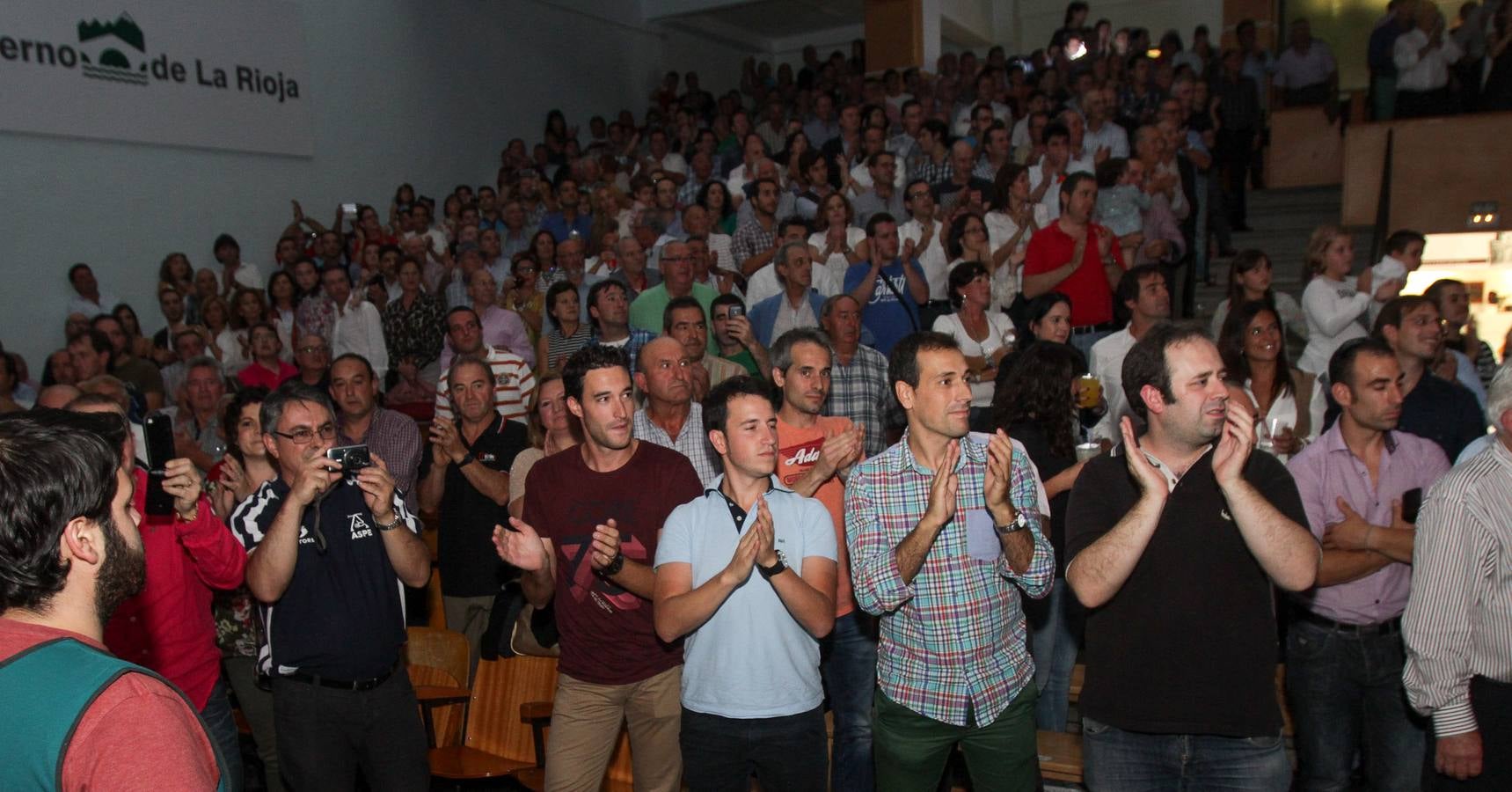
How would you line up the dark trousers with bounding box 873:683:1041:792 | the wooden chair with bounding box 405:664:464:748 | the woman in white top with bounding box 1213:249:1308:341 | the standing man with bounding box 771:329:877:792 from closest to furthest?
1. the dark trousers with bounding box 873:683:1041:792
2. the standing man with bounding box 771:329:877:792
3. the wooden chair with bounding box 405:664:464:748
4. the woman in white top with bounding box 1213:249:1308:341

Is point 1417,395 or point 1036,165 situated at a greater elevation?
point 1036,165

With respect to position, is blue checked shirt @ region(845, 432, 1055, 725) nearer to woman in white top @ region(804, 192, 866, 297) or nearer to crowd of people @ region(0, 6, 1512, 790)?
crowd of people @ region(0, 6, 1512, 790)

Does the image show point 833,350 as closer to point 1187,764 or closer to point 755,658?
point 755,658

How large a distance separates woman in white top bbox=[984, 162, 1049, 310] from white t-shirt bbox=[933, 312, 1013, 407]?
1.17 meters

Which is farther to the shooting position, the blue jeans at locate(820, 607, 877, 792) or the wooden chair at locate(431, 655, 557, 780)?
the wooden chair at locate(431, 655, 557, 780)

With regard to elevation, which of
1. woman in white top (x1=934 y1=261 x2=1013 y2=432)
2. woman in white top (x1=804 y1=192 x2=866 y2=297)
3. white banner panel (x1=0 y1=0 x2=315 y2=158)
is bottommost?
woman in white top (x1=934 y1=261 x2=1013 y2=432)

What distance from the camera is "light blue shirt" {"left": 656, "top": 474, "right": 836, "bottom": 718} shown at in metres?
2.77

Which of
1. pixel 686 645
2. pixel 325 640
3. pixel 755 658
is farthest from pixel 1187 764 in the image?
pixel 325 640

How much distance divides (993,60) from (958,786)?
9086 millimetres

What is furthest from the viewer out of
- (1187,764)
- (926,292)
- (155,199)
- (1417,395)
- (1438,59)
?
(155,199)

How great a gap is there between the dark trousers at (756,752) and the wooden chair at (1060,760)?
102 cm

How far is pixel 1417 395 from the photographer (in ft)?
13.0

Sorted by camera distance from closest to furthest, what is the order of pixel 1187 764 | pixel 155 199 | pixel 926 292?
1. pixel 1187 764
2. pixel 926 292
3. pixel 155 199

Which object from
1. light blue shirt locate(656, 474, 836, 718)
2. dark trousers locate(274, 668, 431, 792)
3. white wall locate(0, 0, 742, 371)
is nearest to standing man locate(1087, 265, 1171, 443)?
light blue shirt locate(656, 474, 836, 718)
